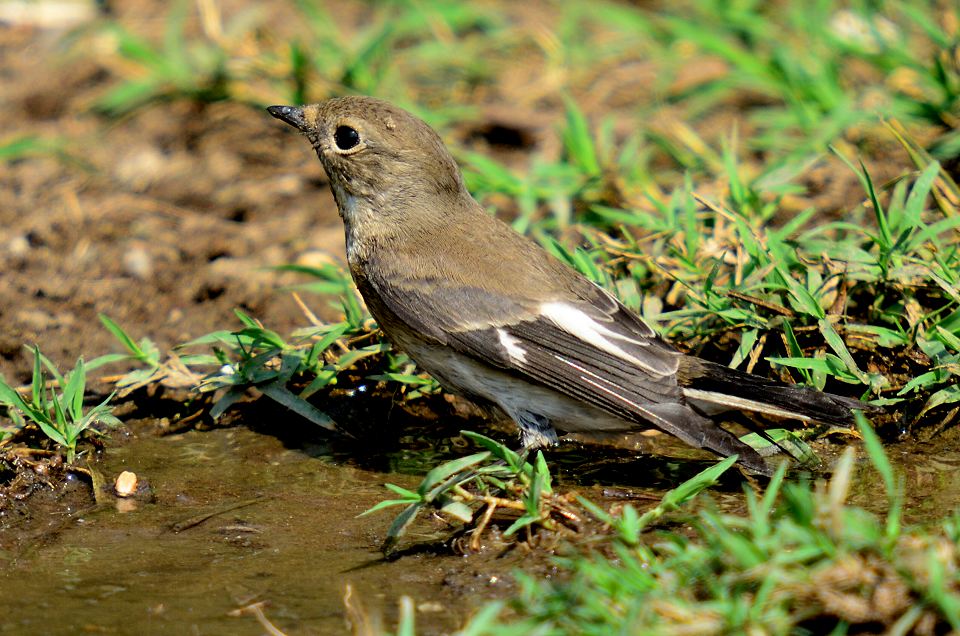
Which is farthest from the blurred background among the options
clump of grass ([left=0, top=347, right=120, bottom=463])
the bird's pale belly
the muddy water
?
the bird's pale belly

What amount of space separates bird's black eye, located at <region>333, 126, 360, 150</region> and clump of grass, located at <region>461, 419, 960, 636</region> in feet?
9.15

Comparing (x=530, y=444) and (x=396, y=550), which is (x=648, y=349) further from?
(x=396, y=550)

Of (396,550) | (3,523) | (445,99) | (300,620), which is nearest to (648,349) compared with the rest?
(396,550)

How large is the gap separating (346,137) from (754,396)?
2.32m

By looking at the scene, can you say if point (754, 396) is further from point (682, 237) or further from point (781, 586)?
point (682, 237)

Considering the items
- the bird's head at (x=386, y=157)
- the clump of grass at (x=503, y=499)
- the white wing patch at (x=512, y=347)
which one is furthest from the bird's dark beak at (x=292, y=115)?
the clump of grass at (x=503, y=499)

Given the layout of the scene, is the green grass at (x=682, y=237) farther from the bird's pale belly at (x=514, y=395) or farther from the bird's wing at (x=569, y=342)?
the bird's wing at (x=569, y=342)

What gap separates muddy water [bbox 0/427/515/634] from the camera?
3824 mm

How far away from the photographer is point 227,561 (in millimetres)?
4285

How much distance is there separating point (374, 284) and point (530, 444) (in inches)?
38.8

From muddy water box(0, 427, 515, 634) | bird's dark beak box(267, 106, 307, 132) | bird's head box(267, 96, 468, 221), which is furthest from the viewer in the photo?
bird's dark beak box(267, 106, 307, 132)

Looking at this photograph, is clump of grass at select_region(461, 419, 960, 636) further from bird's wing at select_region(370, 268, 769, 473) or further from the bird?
bird's wing at select_region(370, 268, 769, 473)

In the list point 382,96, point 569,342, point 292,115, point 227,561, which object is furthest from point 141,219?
point 227,561

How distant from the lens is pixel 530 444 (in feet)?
16.8
